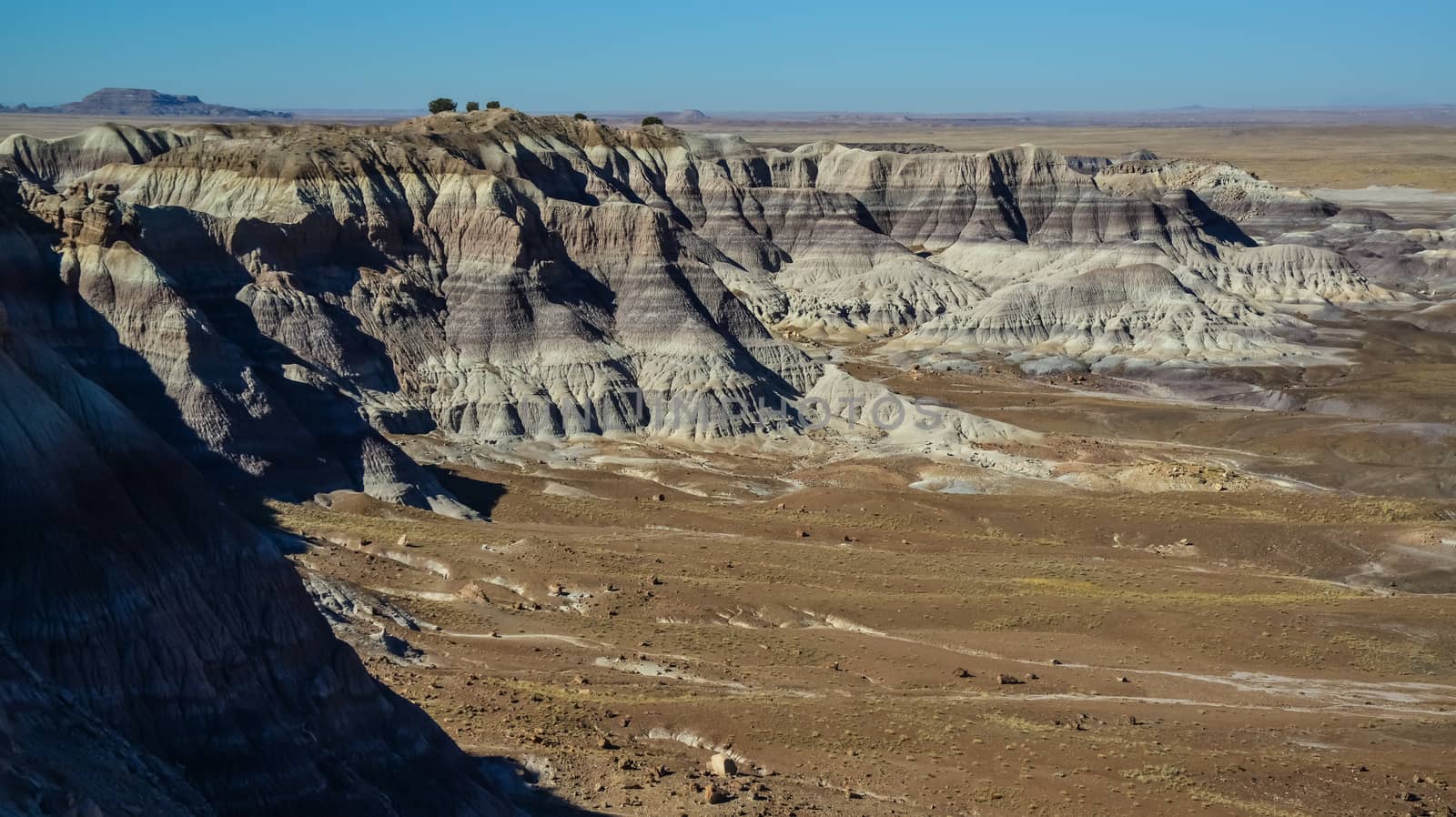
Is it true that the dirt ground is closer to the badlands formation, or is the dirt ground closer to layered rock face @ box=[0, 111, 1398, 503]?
the badlands formation

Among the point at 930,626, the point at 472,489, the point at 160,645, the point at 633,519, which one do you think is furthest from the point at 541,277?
the point at 160,645

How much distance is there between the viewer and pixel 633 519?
49875 mm

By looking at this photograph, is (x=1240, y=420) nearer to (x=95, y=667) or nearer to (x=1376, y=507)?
(x=1376, y=507)

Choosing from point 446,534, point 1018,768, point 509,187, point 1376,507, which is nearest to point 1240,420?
point 1376,507

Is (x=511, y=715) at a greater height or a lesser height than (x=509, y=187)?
lesser

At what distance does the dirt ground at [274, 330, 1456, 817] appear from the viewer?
1022 inches

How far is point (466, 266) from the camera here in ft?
218

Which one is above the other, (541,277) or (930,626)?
(541,277)

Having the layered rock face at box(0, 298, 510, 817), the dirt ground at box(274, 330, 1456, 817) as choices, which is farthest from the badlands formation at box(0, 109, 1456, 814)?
the dirt ground at box(274, 330, 1456, 817)

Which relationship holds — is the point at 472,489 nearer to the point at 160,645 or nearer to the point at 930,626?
the point at 930,626

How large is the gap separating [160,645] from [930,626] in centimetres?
2399

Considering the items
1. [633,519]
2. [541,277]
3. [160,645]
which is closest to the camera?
[160,645]

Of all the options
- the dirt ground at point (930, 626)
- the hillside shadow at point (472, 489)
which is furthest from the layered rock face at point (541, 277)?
the dirt ground at point (930, 626)

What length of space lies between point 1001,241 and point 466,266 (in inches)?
2570
